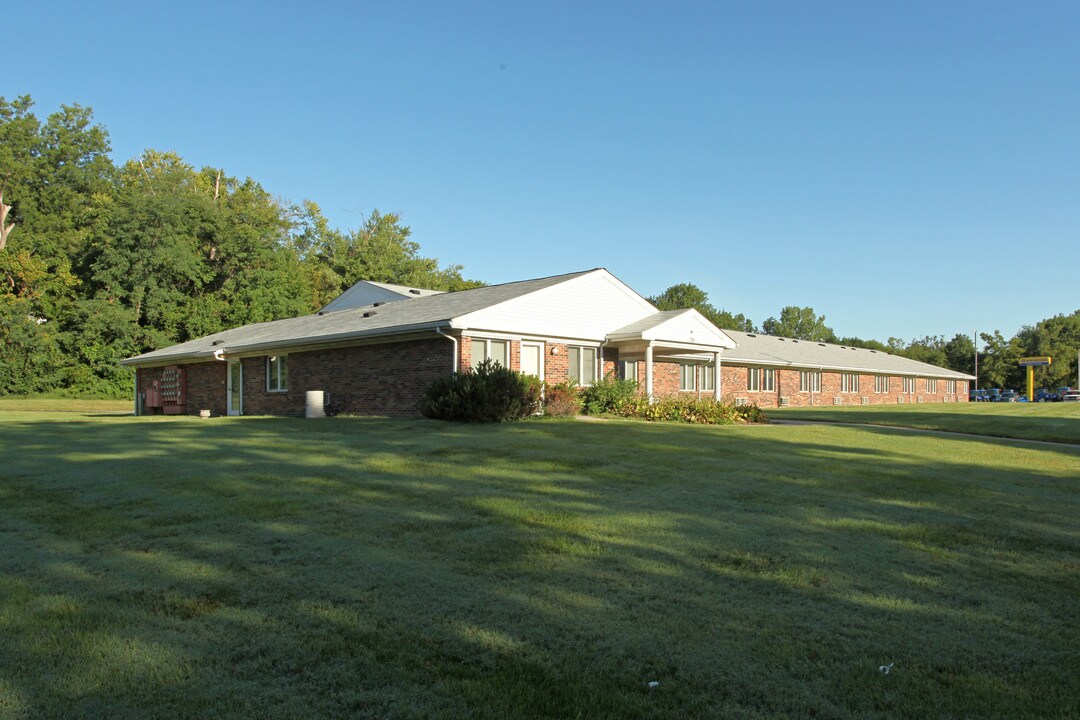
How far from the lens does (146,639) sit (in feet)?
12.9

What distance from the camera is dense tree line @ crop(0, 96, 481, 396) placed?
39812mm

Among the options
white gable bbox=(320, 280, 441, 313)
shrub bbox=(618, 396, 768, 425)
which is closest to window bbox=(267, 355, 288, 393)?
white gable bbox=(320, 280, 441, 313)

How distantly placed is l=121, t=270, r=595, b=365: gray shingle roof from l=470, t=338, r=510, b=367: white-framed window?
0.91 m

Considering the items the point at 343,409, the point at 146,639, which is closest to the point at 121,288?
the point at 343,409

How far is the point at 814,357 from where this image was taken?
41375 mm

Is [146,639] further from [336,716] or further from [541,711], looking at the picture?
[541,711]

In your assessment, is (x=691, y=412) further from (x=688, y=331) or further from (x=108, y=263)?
(x=108, y=263)

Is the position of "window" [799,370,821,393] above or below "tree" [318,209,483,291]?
below

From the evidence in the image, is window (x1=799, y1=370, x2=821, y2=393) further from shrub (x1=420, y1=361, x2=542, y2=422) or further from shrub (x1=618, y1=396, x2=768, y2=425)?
shrub (x1=420, y1=361, x2=542, y2=422)

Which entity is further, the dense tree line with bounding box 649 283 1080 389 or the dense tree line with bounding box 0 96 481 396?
the dense tree line with bounding box 649 283 1080 389

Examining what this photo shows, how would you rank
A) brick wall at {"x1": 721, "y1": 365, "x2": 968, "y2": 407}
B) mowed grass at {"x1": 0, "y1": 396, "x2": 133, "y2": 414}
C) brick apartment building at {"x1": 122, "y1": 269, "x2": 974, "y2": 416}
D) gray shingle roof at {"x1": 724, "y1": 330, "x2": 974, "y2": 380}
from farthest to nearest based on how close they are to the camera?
gray shingle roof at {"x1": 724, "y1": 330, "x2": 974, "y2": 380} → brick wall at {"x1": 721, "y1": 365, "x2": 968, "y2": 407} → mowed grass at {"x1": 0, "y1": 396, "x2": 133, "y2": 414} → brick apartment building at {"x1": 122, "y1": 269, "x2": 974, "y2": 416}

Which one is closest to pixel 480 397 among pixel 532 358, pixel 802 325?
pixel 532 358

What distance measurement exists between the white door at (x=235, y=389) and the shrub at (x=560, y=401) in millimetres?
12243

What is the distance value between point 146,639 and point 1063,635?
4.97 m
